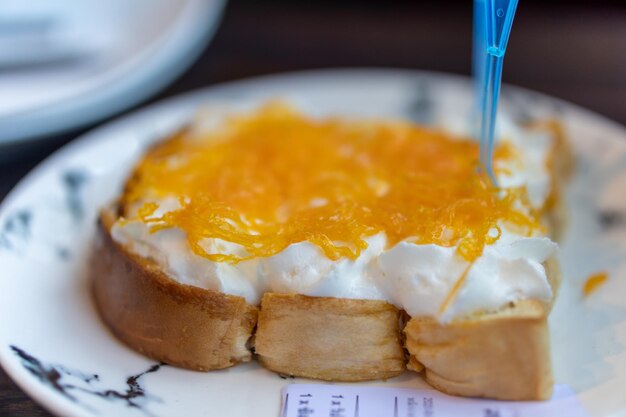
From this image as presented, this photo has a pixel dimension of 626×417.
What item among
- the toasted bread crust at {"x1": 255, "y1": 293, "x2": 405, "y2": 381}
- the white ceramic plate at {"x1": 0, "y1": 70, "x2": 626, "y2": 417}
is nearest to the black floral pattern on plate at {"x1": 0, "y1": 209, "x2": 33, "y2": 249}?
the white ceramic plate at {"x1": 0, "y1": 70, "x2": 626, "y2": 417}

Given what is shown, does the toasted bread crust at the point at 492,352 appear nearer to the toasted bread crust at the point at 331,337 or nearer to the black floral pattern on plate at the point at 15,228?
the toasted bread crust at the point at 331,337

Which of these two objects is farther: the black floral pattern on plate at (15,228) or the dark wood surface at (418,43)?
the dark wood surface at (418,43)

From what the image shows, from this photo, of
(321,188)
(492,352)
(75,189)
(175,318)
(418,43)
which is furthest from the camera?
(418,43)

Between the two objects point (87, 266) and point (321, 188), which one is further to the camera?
point (87, 266)

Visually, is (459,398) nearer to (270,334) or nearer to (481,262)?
(481,262)

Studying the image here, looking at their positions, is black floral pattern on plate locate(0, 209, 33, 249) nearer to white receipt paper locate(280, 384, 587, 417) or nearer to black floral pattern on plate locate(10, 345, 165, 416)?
black floral pattern on plate locate(10, 345, 165, 416)

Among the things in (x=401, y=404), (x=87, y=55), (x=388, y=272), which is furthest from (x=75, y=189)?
(x=401, y=404)

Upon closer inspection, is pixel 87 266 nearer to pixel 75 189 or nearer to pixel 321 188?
pixel 75 189

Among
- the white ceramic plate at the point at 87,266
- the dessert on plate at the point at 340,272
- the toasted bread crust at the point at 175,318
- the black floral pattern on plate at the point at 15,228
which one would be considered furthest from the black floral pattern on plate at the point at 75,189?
the toasted bread crust at the point at 175,318
